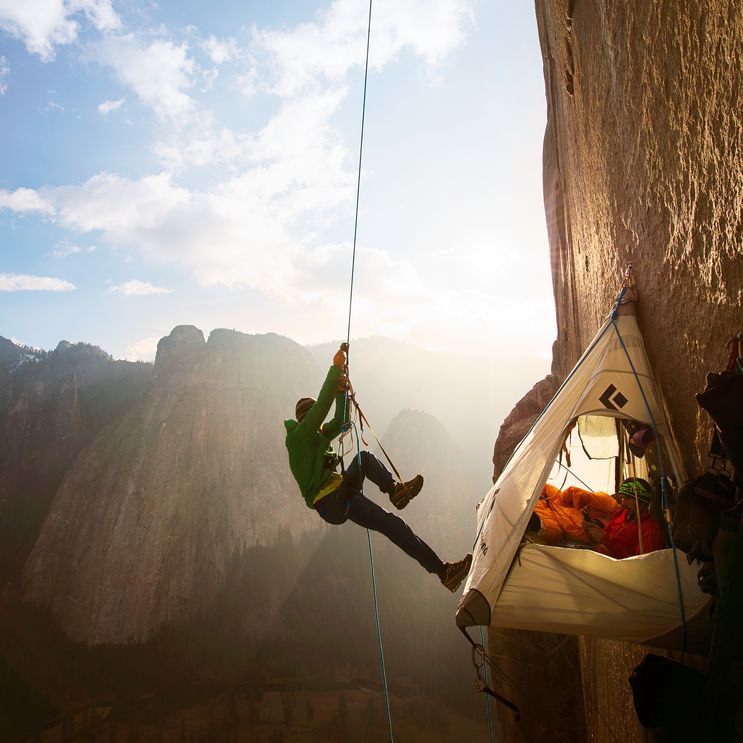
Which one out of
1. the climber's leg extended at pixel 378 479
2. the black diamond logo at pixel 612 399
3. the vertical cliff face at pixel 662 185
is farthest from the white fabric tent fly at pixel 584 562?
the climber's leg extended at pixel 378 479

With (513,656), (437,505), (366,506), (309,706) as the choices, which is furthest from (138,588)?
(366,506)

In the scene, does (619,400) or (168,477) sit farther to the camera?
(168,477)

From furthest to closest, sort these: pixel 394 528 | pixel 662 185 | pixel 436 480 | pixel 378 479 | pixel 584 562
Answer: pixel 436 480 < pixel 378 479 < pixel 394 528 < pixel 662 185 < pixel 584 562

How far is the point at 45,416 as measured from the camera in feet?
127

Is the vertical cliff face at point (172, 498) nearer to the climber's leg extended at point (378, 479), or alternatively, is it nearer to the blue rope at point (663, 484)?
the climber's leg extended at point (378, 479)

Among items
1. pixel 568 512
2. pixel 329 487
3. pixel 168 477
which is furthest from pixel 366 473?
pixel 168 477

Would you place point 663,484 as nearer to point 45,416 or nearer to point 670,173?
point 670,173

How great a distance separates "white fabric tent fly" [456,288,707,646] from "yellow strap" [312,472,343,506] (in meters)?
1.60

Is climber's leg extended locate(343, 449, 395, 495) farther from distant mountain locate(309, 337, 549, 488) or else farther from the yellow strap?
distant mountain locate(309, 337, 549, 488)

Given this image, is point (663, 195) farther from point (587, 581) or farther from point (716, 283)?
point (587, 581)

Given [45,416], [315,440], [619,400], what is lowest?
[315,440]

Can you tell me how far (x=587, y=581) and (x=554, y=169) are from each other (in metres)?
9.73

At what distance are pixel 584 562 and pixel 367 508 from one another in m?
2.25

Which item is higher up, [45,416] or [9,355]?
[9,355]
